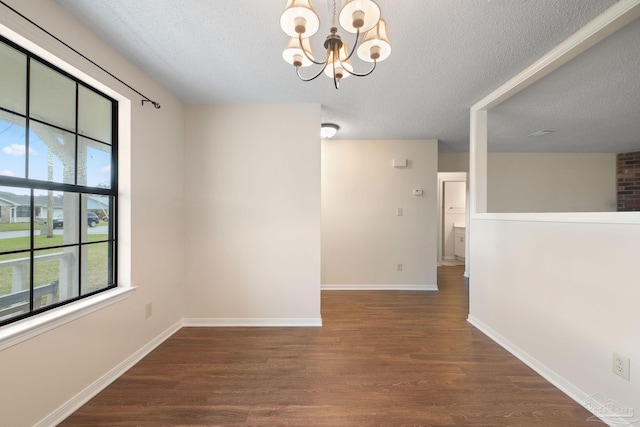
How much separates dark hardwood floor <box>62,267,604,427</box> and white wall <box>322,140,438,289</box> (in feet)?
4.51

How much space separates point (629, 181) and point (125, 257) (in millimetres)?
7855

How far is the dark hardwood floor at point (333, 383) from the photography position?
1.50 meters

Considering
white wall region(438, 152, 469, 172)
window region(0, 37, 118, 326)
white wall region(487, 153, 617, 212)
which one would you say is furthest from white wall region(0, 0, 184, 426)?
white wall region(487, 153, 617, 212)

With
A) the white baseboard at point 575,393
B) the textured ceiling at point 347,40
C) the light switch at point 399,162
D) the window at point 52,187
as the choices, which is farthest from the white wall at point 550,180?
the window at point 52,187

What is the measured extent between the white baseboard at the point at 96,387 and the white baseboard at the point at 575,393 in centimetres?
318

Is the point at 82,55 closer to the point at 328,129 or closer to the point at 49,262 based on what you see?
the point at 49,262

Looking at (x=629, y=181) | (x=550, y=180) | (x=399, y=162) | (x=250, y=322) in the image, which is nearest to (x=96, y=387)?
(x=250, y=322)

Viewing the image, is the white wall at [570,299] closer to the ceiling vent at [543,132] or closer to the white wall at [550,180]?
the ceiling vent at [543,132]

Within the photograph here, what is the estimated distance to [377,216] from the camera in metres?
4.04

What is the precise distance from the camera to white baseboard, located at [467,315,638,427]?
4.67ft

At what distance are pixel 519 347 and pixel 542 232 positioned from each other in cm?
102

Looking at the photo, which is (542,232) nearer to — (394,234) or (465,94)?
(465,94)

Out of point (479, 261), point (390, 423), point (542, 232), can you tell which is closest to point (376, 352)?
point (390, 423)

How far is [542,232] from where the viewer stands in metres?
1.95
